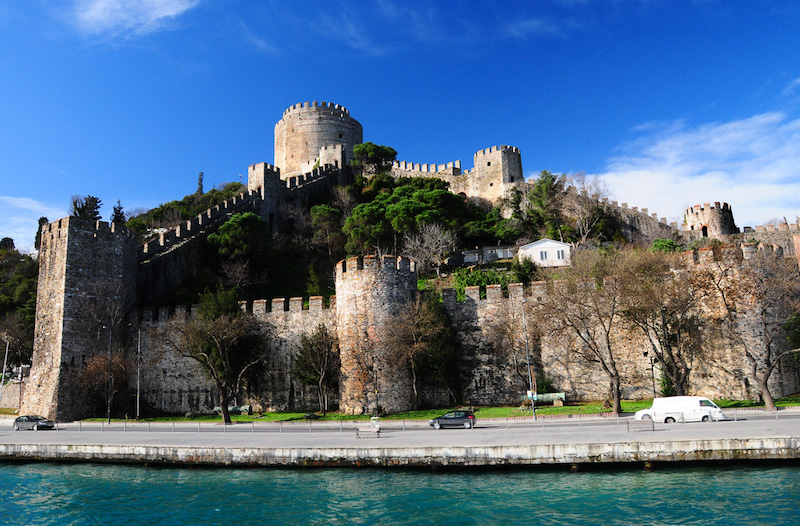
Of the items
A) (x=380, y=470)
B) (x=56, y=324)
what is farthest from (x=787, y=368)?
(x=56, y=324)

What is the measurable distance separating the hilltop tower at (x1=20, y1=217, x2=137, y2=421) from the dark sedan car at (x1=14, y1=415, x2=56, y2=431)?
2702 mm

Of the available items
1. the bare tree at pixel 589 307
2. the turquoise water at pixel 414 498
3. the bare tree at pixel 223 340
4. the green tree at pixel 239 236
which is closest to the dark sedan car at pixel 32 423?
the bare tree at pixel 223 340

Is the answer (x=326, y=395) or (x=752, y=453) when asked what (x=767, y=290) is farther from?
(x=326, y=395)

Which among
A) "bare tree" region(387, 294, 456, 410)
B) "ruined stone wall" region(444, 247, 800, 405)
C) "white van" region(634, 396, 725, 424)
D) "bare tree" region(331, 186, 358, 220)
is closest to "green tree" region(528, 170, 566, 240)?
"bare tree" region(331, 186, 358, 220)

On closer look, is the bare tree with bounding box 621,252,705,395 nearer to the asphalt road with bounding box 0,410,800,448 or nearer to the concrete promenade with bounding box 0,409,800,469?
the concrete promenade with bounding box 0,409,800,469

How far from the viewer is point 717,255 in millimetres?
29609

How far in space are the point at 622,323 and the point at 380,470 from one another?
17915 mm

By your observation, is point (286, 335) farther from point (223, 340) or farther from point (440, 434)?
point (440, 434)

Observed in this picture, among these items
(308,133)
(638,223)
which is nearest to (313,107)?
(308,133)

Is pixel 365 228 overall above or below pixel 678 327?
above

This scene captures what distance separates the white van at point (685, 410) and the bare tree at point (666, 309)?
4.28 metres

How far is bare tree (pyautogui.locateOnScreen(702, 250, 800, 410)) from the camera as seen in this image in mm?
27344

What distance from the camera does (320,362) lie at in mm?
33344

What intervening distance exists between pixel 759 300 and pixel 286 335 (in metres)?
25.2
